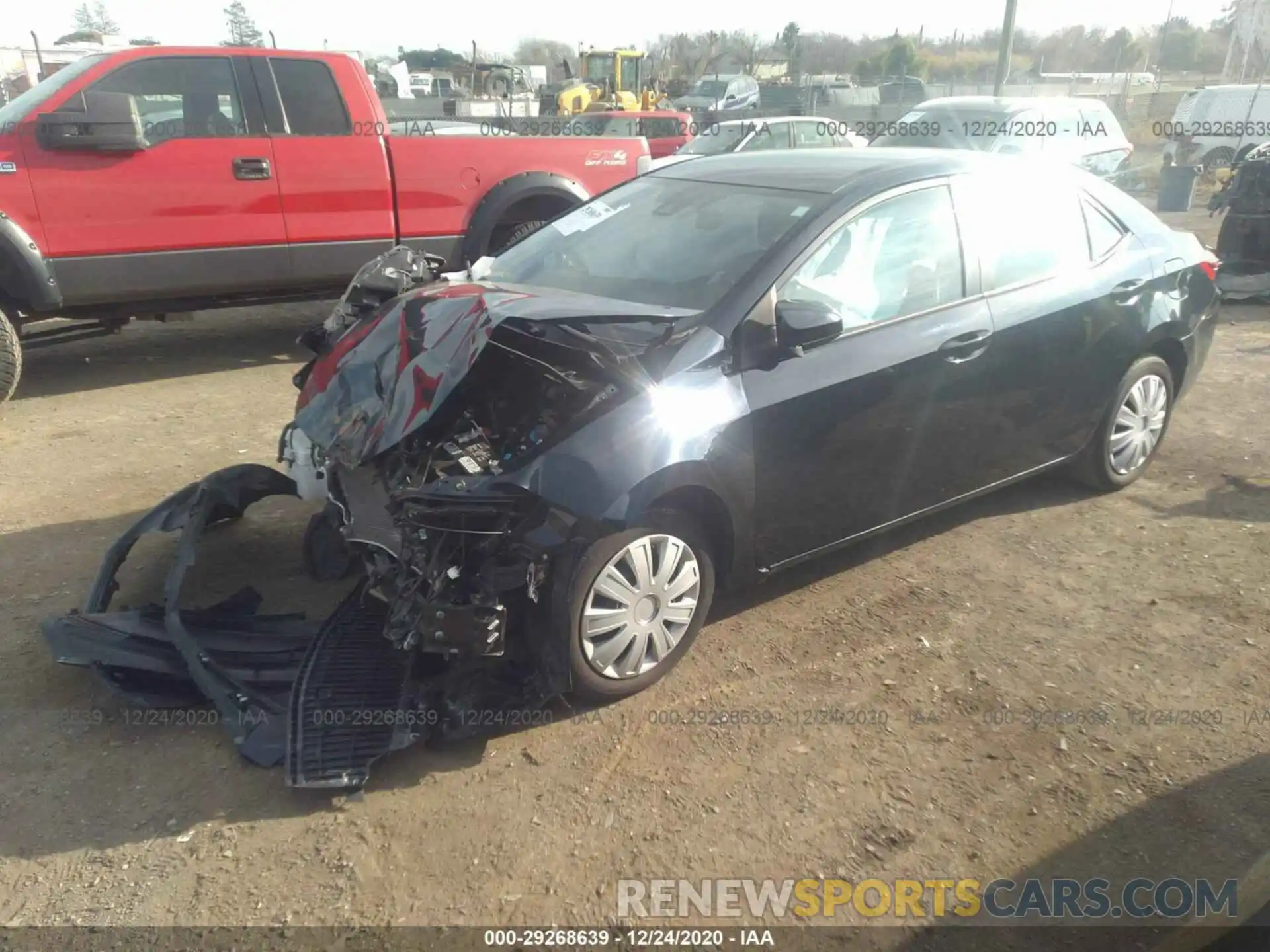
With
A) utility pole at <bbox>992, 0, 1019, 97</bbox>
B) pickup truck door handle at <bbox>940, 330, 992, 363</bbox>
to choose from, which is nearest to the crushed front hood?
pickup truck door handle at <bbox>940, 330, 992, 363</bbox>

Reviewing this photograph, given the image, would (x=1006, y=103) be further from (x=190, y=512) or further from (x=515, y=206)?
(x=190, y=512)

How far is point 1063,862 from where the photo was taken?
2578 millimetres

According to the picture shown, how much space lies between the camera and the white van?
20.4 m

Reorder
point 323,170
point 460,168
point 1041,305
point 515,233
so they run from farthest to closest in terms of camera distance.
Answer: point 515,233
point 460,168
point 323,170
point 1041,305

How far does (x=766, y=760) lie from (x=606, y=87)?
3012 centimetres

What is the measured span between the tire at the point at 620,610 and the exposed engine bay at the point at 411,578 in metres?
0.08

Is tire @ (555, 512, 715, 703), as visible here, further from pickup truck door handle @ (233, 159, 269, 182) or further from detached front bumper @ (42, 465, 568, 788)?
pickup truck door handle @ (233, 159, 269, 182)

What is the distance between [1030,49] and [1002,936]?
44865mm

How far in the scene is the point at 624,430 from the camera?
9.76ft

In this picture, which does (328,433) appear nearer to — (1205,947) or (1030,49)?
(1205,947)

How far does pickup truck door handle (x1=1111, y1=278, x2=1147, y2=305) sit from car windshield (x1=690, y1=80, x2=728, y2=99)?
2758 centimetres

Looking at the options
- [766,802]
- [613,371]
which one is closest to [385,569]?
[613,371]

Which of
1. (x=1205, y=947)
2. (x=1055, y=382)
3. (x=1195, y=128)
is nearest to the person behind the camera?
(x=1205, y=947)

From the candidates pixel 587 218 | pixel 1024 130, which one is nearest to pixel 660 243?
pixel 587 218
